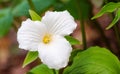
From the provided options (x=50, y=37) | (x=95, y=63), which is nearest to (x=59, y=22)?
(x=50, y=37)

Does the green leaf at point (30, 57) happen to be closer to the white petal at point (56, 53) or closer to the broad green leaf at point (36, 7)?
the white petal at point (56, 53)

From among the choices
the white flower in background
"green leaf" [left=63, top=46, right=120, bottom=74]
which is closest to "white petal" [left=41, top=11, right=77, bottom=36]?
the white flower in background

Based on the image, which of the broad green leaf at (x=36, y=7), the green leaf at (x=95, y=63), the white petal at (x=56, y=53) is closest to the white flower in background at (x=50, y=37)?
the white petal at (x=56, y=53)

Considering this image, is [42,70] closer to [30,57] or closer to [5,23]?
[30,57]

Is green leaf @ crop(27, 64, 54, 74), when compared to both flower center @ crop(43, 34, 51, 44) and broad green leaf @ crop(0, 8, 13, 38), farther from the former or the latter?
broad green leaf @ crop(0, 8, 13, 38)

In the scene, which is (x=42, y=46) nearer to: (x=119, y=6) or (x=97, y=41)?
(x=119, y=6)
